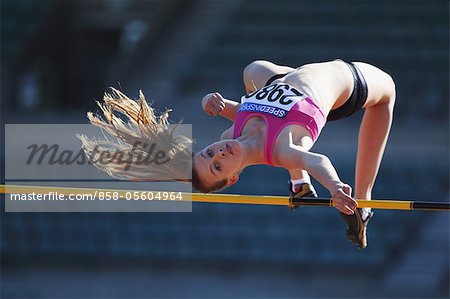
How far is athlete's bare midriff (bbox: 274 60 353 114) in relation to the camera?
4469 mm

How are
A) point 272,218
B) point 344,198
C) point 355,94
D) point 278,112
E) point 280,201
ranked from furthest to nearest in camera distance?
1. point 272,218
2. point 355,94
3. point 280,201
4. point 278,112
5. point 344,198

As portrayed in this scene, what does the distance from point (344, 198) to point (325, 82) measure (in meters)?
0.70

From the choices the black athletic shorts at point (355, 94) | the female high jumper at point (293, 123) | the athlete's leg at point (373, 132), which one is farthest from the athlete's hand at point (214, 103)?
the athlete's leg at point (373, 132)

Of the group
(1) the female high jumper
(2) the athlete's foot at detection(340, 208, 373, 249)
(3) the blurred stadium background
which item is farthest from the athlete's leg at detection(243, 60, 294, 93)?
(3) the blurred stadium background

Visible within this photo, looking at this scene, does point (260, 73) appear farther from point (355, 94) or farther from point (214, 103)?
point (355, 94)

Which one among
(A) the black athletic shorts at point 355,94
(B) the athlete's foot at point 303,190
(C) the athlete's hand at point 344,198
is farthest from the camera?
(B) the athlete's foot at point 303,190

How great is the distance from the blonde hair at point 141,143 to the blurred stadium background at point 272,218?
3.98 metres

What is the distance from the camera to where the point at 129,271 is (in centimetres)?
884

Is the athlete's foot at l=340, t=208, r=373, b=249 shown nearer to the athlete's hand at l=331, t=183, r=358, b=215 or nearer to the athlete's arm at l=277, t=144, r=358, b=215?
the athlete's arm at l=277, t=144, r=358, b=215

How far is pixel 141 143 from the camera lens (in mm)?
4543

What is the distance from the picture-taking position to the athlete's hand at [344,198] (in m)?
4.00

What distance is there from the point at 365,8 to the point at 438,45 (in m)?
0.87

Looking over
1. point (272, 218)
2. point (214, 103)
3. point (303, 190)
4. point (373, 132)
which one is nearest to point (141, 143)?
point (214, 103)

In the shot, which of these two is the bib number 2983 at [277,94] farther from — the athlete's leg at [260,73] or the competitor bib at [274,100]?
the athlete's leg at [260,73]
